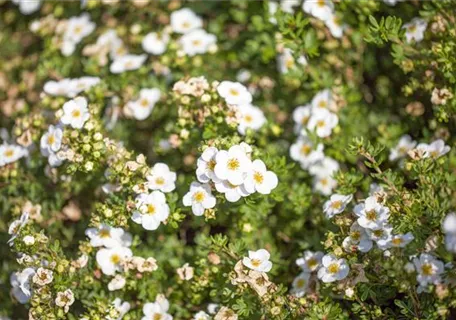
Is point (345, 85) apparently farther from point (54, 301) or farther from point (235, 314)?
point (54, 301)

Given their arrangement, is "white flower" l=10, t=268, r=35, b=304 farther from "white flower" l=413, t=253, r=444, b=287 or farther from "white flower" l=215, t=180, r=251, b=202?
"white flower" l=413, t=253, r=444, b=287

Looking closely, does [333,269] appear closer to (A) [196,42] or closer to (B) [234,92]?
(B) [234,92]

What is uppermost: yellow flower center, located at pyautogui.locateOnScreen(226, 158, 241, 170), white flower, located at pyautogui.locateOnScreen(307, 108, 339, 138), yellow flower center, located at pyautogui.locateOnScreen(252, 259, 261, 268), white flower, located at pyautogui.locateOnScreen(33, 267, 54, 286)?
yellow flower center, located at pyautogui.locateOnScreen(226, 158, 241, 170)

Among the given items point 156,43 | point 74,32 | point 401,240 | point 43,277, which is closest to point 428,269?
point 401,240

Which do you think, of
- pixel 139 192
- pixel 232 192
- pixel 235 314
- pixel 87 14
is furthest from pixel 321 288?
pixel 87 14

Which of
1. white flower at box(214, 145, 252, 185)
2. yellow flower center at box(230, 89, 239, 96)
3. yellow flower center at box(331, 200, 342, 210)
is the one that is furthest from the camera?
yellow flower center at box(230, 89, 239, 96)

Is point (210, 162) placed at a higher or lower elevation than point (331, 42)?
higher

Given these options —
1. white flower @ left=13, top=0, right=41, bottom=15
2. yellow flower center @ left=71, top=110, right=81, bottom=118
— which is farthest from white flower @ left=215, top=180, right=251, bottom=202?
white flower @ left=13, top=0, right=41, bottom=15
